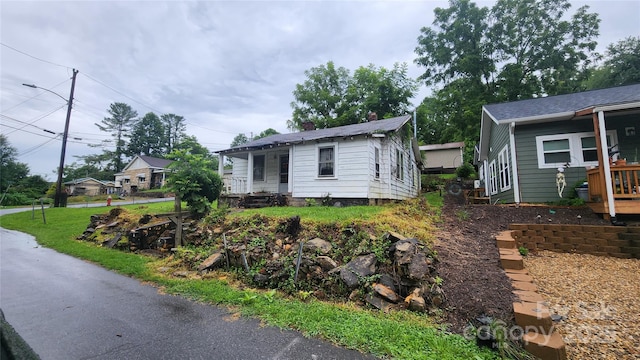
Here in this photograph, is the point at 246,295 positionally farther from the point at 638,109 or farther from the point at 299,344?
the point at 638,109

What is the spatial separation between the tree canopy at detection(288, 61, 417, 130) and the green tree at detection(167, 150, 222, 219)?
17.3 metres

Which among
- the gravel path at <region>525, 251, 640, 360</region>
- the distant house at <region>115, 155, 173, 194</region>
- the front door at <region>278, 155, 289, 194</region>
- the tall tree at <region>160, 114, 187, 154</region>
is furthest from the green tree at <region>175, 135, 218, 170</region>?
the tall tree at <region>160, 114, 187, 154</region>

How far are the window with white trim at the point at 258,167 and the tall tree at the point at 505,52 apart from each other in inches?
646

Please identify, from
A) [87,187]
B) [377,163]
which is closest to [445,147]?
[377,163]

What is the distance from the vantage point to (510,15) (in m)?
21.8

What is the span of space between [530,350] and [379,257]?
2315 millimetres

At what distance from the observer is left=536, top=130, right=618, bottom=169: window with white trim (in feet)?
26.0

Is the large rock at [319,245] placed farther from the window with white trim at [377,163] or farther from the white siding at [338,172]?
the window with white trim at [377,163]

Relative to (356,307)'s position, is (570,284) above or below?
above

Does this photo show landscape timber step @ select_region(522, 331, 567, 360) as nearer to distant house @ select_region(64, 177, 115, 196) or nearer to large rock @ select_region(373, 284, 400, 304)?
large rock @ select_region(373, 284, 400, 304)

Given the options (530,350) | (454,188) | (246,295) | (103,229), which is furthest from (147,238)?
(454,188)

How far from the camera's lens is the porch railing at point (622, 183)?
5938 millimetres

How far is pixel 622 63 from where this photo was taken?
23641 millimetres

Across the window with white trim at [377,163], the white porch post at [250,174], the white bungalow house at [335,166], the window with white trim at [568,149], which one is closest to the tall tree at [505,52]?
the window with white trim at [568,149]
